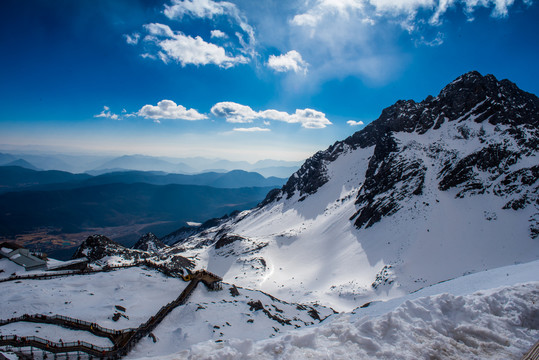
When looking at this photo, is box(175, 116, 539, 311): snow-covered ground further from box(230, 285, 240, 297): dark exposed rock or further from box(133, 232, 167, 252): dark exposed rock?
box(133, 232, 167, 252): dark exposed rock

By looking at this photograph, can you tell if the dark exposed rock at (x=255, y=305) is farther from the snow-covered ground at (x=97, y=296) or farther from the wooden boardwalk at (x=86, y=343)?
the snow-covered ground at (x=97, y=296)

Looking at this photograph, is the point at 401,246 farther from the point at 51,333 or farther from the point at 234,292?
the point at 51,333

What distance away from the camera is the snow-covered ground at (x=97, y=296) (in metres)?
21.5

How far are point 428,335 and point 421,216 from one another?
51716mm

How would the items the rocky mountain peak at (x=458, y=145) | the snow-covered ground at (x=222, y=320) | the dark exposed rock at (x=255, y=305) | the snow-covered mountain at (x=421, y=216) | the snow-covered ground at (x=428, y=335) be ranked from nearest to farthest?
1. the snow-covered ground at (x=428, y=335)
2. the snow-covered ground at (x=222, y=320)
3. the dark exposed rock at (x=255, y=305)
4. the snow-covered mountain at (x=421, y=216)
5. the rocky mountain peak at (x=458, y=145)

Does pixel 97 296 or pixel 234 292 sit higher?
pixel 97 296

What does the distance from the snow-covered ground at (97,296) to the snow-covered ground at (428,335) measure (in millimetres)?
17943

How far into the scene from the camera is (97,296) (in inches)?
1037

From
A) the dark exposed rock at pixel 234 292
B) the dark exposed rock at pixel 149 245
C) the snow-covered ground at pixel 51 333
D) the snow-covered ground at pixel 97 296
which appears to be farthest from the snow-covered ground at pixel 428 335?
the dark exposed rock at pixel 149 245

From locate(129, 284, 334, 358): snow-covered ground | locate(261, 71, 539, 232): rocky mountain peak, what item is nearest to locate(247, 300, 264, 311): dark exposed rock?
locate(129, 284, 334, 358): snow-covered ground

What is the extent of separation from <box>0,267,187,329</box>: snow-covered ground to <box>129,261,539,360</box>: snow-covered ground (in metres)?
17.9

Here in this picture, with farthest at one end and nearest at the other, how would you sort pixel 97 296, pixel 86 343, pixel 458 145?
pixel 458 145 → pixel 97 296 → pixel 86 343

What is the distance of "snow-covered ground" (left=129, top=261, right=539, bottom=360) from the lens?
803 cm

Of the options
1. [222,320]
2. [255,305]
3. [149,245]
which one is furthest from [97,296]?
[149,245]
